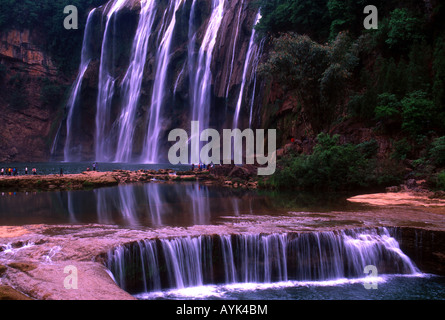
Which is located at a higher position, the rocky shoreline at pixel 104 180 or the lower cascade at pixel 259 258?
the rocky shoreline at pixel 104 180

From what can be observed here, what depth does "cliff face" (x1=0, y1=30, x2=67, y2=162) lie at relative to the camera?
178 ft

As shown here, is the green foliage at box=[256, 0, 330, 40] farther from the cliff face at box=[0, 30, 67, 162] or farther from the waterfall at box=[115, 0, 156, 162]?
the cliff face at box=[0, 30, 67, 162]

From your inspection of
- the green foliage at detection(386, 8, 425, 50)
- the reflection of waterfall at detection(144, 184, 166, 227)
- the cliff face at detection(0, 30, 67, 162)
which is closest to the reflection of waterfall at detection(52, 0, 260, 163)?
the cliff face at detection(0, 30, 67, 162)

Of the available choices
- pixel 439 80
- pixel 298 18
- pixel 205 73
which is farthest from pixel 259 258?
pixel 205 73

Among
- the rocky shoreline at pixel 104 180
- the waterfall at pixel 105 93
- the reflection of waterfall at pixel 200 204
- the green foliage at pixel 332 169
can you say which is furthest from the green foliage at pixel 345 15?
the waterfall at pixel 105 93

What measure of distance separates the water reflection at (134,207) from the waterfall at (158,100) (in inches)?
1016

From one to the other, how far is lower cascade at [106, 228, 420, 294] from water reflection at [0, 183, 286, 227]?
1.95m

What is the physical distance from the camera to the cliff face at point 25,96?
54.3 m

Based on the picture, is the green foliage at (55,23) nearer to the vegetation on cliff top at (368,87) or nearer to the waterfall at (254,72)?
the waterfall at (254,72)

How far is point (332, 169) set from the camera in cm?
1747
